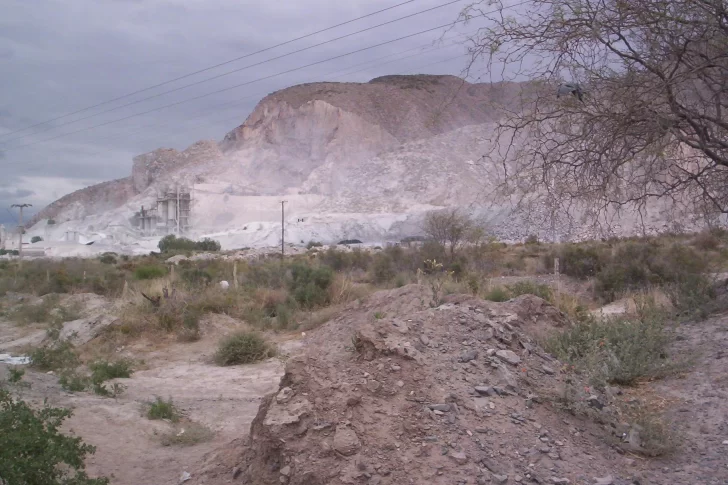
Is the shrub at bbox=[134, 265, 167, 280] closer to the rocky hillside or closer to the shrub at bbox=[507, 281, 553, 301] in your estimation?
the shrub at bbox=[507, 281, 553, 301]

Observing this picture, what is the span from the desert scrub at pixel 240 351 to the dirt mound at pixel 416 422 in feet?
23.4

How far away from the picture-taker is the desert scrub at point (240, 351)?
14.0m

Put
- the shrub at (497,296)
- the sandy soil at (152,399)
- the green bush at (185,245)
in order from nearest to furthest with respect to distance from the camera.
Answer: the sandy soil at (152,399) < the shrub at (497,296) < the green bush at (185,245)

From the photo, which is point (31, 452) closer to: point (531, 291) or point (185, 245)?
point (531, 291)

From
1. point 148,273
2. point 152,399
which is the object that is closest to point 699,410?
point 152,399

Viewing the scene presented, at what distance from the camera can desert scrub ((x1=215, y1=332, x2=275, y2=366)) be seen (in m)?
14.0

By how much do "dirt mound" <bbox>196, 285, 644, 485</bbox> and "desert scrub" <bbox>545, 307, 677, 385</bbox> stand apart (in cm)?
44

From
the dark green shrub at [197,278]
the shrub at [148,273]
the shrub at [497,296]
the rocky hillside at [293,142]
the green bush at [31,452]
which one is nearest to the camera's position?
the green bush at [31,452]

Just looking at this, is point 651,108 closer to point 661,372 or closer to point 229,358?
point 661,372

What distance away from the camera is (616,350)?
7824 mm

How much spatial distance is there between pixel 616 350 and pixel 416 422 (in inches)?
131

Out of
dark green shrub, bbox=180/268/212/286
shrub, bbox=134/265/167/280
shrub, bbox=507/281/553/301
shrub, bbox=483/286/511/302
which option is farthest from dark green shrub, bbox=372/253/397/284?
shrub, bbox=507/281/553/301

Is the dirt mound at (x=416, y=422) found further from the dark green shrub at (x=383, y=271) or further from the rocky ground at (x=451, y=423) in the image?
the dark green shrub at (x=383, y=271)

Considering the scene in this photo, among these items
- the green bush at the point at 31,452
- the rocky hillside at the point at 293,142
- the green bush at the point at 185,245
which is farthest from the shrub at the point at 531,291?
the rocky hillside at the point at 293,142
